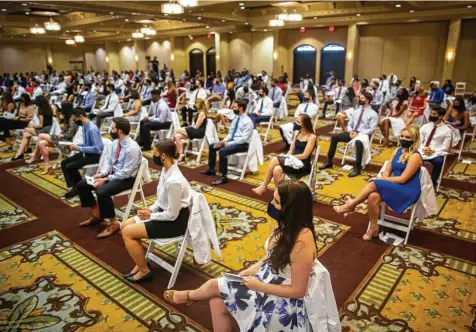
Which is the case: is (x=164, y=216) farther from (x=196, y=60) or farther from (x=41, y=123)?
(x=196, y=60)

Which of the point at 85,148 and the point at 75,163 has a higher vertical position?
the point at 85,148

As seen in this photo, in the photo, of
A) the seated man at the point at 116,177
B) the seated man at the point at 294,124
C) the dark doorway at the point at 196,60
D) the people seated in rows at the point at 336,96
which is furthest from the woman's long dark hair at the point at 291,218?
the dark doorway at the point at 196,60

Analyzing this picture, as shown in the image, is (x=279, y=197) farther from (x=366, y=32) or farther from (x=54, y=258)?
(x=366, y=32)

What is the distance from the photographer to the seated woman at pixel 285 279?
72.9 inches

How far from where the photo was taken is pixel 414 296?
2.92 m

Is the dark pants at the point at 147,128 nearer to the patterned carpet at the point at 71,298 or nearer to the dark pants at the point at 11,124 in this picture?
the dark pants at the point at 11,124

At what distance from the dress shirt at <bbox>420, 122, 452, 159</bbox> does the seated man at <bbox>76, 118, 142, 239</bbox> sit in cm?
391

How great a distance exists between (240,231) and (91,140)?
2.32 metres

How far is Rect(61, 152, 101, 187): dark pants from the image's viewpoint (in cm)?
476

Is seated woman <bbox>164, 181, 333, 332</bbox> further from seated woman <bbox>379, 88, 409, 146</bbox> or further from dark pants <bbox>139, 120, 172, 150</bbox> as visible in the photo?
seated woman <bbox>379, 88, 409, 146</bbox>

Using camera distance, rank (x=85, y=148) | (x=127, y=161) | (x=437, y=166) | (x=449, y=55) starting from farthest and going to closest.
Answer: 1. (x=449, y=55)
2. (x=437, y=166)
3. (x=85, y=148)
4. (x=127, y=161)

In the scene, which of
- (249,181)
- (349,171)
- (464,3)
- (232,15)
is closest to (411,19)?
(464,3)

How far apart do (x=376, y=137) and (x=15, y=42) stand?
27129 millimetres

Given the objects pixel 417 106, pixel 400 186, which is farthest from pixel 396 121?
pixel 400 186
